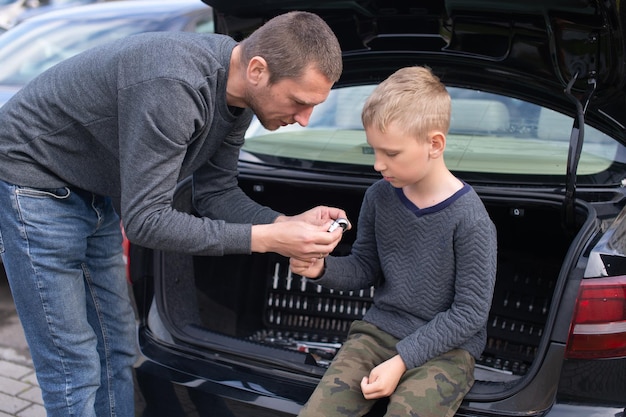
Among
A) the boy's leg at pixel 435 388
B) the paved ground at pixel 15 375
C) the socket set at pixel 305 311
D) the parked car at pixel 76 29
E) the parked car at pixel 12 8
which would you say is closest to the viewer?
the boy's leg at pixel 435 388

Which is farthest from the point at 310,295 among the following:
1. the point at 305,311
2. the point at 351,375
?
the point at 351,375

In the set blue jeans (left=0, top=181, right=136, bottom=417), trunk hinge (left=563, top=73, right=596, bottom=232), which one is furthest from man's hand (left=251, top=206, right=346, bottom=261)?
trunk hinge (left=563, top=73, right=596, bottom=232)

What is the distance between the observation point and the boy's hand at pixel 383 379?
1.85 metres

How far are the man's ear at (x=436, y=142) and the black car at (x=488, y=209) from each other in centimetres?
43

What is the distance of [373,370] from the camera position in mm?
1885

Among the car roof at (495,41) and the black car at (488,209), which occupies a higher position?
the car roof at (495,41)

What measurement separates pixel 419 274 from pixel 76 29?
422 centimetres

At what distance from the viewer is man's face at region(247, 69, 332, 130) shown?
183cm

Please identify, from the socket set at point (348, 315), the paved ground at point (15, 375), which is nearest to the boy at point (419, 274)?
the socket set at point (348, 315)

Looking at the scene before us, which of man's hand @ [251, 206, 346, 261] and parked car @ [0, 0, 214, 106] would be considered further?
parked car @ [0, 0, 214, 106]

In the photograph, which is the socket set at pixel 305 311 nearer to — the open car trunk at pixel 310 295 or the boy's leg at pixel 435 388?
the open car trunk at pixel 310 295

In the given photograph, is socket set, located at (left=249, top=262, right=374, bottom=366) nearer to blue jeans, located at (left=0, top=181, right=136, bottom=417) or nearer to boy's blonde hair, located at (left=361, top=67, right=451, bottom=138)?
blue jeans, located at (left=0, top=181, right=136, bottom=417)

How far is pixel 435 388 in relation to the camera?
1.82m

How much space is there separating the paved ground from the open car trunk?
3.48ft
